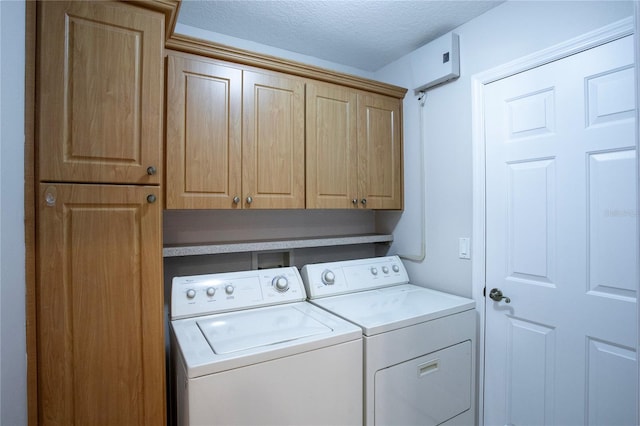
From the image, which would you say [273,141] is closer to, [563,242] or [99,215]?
[99,215]

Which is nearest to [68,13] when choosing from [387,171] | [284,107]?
[284,107]

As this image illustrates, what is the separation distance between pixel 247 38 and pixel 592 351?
253cm

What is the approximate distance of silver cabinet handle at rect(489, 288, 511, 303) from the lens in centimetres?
174

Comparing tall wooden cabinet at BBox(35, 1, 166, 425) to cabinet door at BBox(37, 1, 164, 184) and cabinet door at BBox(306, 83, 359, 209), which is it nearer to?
cabinet door at BBox(37, 1, 164, 184)

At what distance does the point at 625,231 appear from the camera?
1.33 meters

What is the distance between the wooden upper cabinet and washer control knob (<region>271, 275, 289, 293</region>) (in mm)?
468

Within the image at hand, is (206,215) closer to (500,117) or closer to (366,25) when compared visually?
(366,25)

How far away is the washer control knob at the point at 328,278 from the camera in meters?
1.95

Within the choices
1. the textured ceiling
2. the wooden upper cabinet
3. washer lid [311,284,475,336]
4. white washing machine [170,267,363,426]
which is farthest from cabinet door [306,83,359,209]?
white washing machine [170,267,363,426]

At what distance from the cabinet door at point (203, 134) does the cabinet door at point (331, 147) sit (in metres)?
0.45

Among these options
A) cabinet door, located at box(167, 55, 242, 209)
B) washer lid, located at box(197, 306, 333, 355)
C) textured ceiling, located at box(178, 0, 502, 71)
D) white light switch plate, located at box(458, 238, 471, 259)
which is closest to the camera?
washer lid, located at box(197, 306, 333, 355)

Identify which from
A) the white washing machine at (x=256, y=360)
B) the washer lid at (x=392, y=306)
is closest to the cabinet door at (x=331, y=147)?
the washer lid at (x=392, y=306)

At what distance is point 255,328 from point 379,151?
56.3 inches

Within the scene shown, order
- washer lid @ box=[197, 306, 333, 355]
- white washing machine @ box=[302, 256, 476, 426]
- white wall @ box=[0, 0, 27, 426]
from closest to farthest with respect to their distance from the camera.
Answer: white wall @ box=[0, 0, 27, 426], washer lid @ box=[197, 306, 333, 355], white washing machine @ box=[302, 256, 476, 426]
